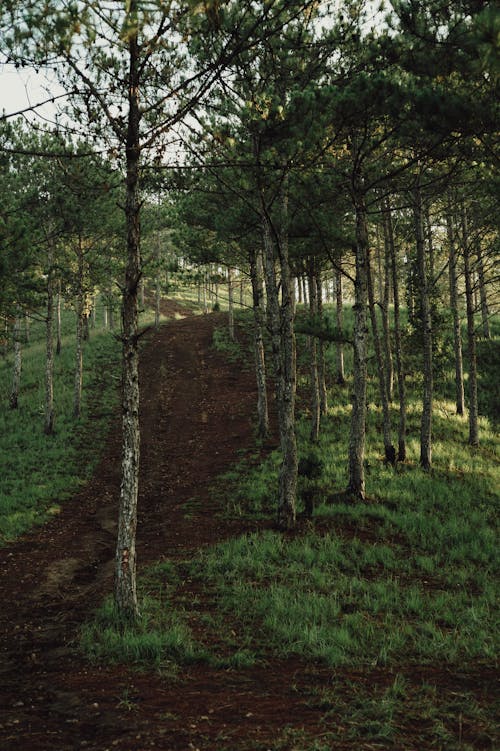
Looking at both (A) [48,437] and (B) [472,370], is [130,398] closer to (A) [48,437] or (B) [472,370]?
(A) [48,437]

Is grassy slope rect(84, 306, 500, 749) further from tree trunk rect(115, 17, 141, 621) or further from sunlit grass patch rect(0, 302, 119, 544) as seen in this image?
sunlit grass patch rect(0, 302, 119, 544)

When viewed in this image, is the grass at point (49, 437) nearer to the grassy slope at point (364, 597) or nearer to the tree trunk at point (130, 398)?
the grassy slope at point (364, 597)

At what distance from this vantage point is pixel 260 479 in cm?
1527

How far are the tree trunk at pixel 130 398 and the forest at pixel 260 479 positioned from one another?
3 centimetres

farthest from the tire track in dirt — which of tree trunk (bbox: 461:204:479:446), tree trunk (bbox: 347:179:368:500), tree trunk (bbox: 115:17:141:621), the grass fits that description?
tree trunk (bbox: 461:204:479:446)

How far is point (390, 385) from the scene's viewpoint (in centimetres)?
2322

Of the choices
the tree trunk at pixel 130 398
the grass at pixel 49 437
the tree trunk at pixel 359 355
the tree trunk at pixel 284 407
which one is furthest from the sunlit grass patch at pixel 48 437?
the tree trunk at pixel 359 355

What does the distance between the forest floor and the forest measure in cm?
4

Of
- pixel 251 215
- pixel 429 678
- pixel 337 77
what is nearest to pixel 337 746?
pixel 429 678

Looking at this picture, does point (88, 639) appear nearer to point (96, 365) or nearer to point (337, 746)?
point (337, 746)

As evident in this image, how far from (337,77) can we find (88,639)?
12360 mm

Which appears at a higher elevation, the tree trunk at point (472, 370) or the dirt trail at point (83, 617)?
the tree trunk at point (472, 370)

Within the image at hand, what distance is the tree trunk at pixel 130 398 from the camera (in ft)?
23.8

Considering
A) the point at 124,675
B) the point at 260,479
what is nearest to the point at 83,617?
the point at 124,675
